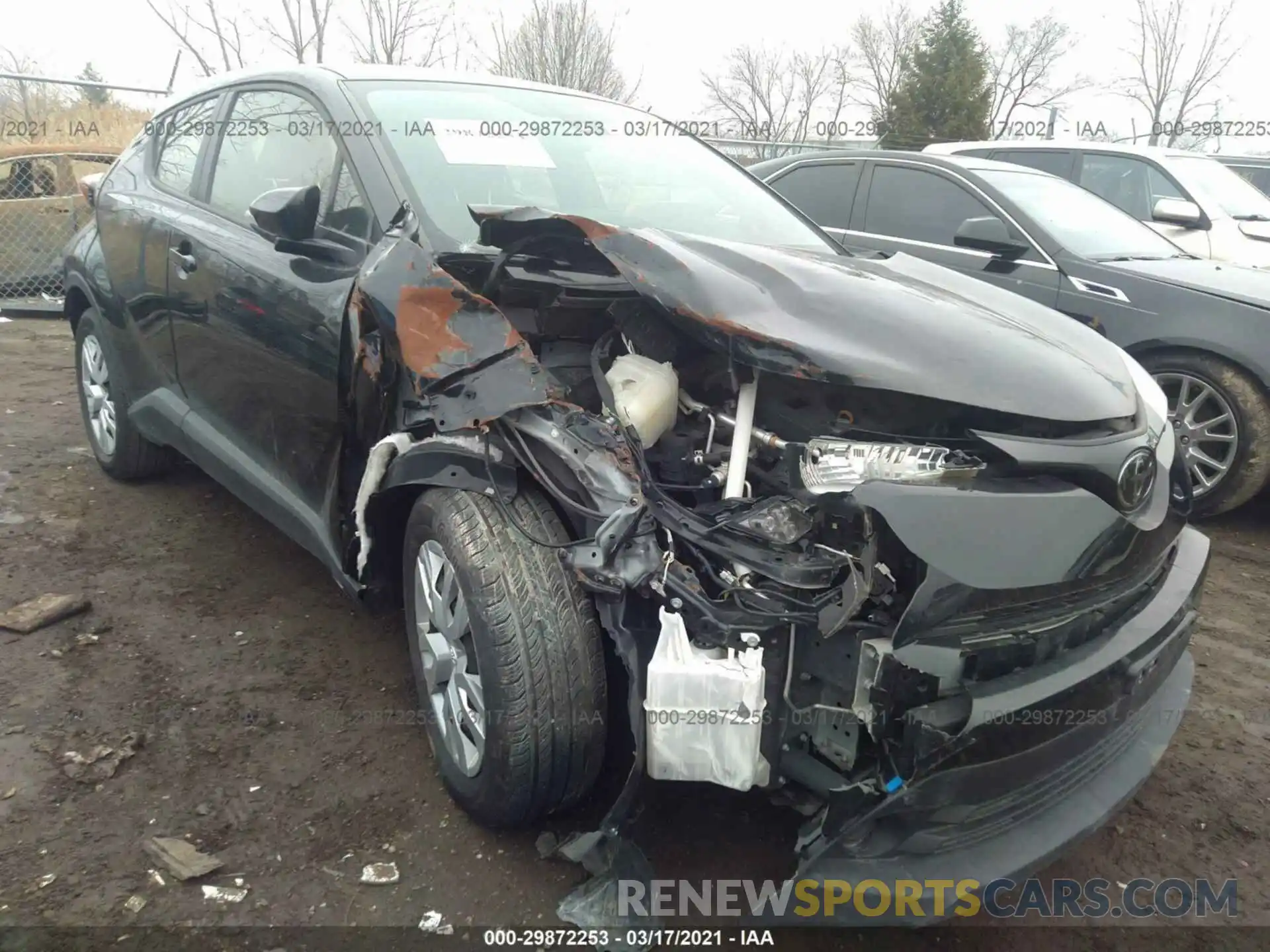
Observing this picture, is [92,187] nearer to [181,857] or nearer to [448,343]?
[448,343]

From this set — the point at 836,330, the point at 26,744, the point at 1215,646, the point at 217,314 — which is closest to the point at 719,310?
the point at 836,330

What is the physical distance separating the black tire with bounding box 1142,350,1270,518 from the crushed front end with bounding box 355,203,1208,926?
8.05ft

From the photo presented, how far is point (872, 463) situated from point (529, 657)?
2.66 feet

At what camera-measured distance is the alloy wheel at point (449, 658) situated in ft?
6.90

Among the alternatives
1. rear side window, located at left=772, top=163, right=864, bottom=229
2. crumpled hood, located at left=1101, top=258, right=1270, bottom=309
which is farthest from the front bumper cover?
rear side window, located at left=772, top=163, right=864, bottom=229

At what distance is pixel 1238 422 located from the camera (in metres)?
4.30

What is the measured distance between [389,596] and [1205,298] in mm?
4049

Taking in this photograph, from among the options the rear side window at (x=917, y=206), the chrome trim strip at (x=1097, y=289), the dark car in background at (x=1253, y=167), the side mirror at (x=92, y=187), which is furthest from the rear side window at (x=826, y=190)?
the dark car in background at (x=1253, y=167)

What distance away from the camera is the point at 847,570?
168 cm

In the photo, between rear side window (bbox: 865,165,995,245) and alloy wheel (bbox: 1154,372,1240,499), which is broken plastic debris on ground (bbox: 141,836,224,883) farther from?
rear side window (bbox: 865,165,995,245)

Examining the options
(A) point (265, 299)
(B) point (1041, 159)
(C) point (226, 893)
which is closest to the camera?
(C) point (226, 893)

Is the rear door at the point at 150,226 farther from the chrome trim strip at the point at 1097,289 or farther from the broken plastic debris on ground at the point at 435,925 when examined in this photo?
the chrome trim strip at the point at 1097,289

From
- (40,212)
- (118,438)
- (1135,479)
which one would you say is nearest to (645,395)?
(1135,479)

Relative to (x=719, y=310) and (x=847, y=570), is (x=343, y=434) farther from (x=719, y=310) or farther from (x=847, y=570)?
(x=847, y=570)
